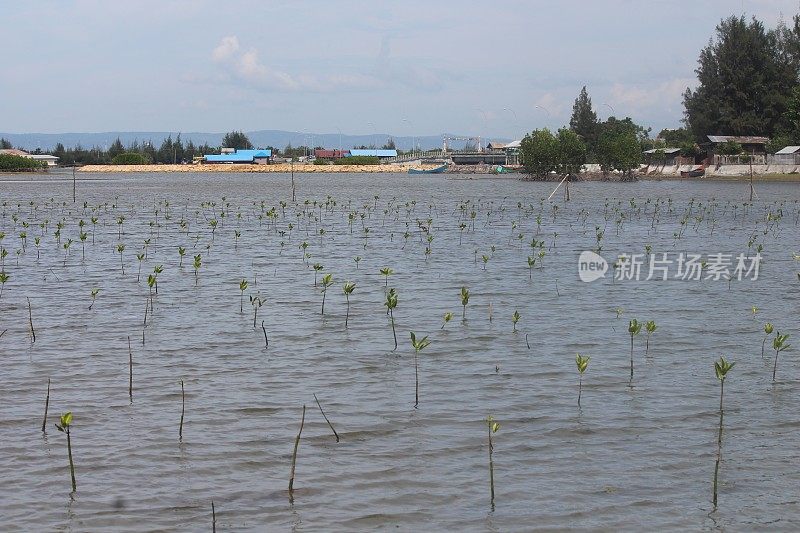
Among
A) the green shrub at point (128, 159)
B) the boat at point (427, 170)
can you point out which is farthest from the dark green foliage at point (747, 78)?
the green shrub at point (128, 159)

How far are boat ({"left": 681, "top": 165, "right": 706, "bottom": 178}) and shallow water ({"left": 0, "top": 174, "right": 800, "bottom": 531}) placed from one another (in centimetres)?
8049

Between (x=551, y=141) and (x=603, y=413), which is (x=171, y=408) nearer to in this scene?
(x=603, y=413)

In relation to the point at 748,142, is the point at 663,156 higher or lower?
lower

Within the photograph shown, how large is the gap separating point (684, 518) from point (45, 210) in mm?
43085

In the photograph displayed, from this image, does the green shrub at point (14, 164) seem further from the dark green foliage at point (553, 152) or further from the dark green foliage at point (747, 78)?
the dark green foliage at point (747, 78)

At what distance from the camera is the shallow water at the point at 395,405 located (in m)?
7.33

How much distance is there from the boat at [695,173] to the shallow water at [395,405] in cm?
8049

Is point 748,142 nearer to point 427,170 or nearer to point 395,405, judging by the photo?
point 427,170

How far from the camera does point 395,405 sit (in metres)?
9.98

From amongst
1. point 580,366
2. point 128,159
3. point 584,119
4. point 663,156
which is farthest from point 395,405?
point 128,159

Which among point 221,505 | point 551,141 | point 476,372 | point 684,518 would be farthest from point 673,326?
point 551,141

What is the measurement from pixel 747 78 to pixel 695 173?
38.6 ft

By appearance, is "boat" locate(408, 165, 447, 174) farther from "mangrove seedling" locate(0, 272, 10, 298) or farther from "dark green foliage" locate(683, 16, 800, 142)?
"mangrove seedling" locate(0, 272, 10, 298)

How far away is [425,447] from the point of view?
8.64 meters
